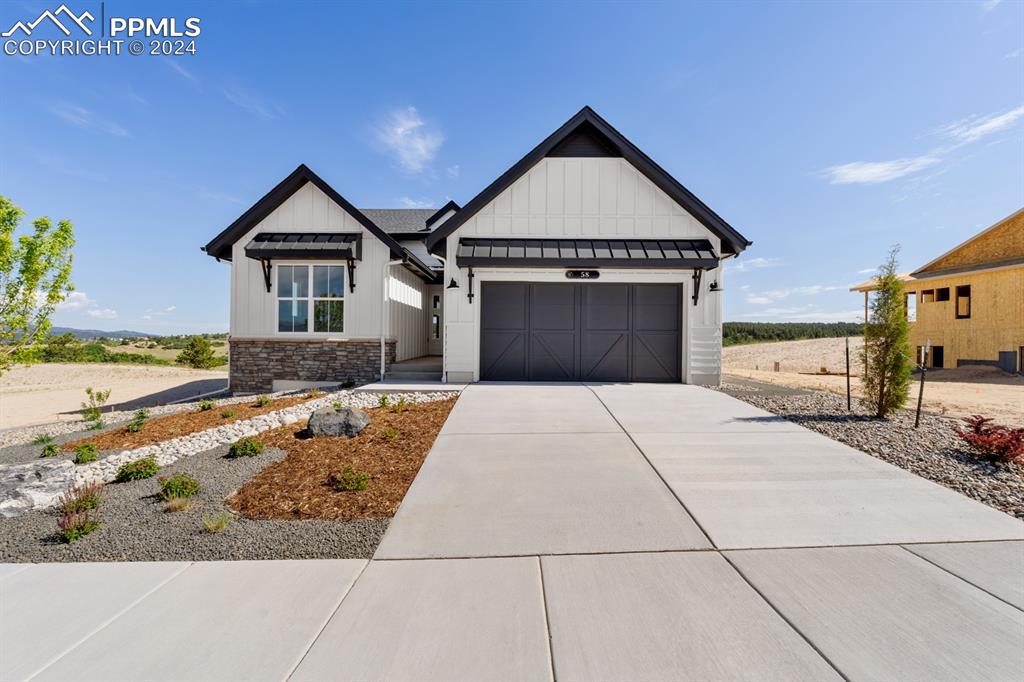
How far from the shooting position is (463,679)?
211cm

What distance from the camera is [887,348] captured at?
760cm

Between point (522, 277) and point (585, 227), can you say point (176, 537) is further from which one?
point (585, 227)

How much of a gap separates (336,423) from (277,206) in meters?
8.58

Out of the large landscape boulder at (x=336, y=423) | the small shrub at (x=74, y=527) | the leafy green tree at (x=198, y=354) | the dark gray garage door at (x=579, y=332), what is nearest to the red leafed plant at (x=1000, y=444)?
the dark gray garage door at (x=579, y=332)

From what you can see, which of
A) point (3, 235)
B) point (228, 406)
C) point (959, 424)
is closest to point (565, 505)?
point (959, 424)

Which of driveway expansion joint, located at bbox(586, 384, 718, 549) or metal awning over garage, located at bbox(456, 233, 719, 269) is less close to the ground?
metal awning over garage, located at bbox(456, 233, 719, 269)

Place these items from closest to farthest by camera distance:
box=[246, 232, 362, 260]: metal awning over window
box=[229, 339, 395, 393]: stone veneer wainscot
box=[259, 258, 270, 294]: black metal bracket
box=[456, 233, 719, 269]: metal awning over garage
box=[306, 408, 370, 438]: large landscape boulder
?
box=[306, 408, 370, 438]: large landscape boulder, box=[456, 233, 719, 269]: metal awning over garage, box=[246, 232, 362, 260]: metal awning over window, box=[259, 258, 270, 294]: black metal bracket, box=[229, 339, 395, 393]: stone veneer wainscot

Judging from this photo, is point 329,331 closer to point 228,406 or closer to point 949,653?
point 228,406

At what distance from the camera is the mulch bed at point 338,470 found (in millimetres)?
4039

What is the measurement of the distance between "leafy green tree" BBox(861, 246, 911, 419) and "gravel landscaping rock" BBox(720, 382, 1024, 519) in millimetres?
383

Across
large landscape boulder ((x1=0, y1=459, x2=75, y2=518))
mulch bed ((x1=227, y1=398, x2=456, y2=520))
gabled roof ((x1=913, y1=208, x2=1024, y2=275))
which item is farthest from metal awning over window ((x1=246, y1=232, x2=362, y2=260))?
gabled roof ((x1=913, y1=208, x2=1024, y2=275))

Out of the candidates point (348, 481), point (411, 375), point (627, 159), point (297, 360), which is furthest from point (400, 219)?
point (348, 481)

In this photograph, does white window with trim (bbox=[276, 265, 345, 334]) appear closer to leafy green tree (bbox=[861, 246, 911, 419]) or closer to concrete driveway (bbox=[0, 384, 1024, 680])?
concrete driveway (bbox=[0, 384, 1024, 680])

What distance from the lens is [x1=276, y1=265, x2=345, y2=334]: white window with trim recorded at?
12.3 meters
